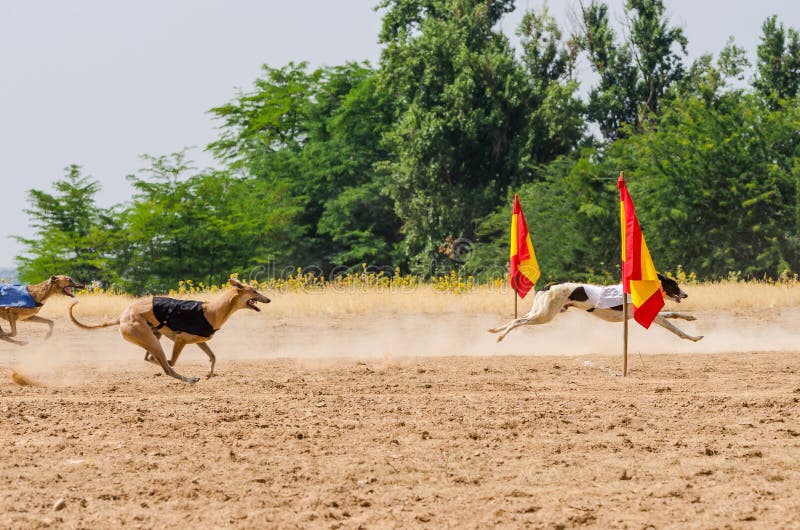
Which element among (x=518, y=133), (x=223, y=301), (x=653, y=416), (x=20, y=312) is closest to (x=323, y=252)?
(x=518, y=133)

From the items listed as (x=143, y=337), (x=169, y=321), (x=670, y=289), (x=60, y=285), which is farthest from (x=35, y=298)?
(x=670, y=289)

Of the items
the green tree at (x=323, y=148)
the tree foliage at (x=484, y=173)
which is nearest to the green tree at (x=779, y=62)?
the tree foliage at (x=484, y=173)

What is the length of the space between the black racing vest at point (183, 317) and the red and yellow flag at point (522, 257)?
25.7 feet

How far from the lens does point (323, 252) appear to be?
182ft

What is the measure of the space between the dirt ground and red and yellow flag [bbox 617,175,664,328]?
0.96m

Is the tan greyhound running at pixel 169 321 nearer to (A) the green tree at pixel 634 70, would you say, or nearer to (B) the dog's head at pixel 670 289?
(B) the dog's head at pixel 670 289

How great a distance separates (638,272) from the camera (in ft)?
47.2

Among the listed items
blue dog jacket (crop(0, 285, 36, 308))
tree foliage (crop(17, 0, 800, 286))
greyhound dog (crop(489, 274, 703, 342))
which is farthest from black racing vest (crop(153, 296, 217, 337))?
tree foliage (crop(17, 0, 800, 286))

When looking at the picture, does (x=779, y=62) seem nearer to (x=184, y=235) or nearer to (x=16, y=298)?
(x=184, y=235)

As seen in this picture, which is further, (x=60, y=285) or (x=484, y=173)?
(x=484, y=173)

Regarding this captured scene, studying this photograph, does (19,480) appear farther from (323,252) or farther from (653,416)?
(323,252)

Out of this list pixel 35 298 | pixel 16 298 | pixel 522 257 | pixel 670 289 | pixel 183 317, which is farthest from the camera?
pixel 522 257

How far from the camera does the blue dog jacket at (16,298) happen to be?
18625 millimetres

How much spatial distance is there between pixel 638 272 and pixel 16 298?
10509mm
